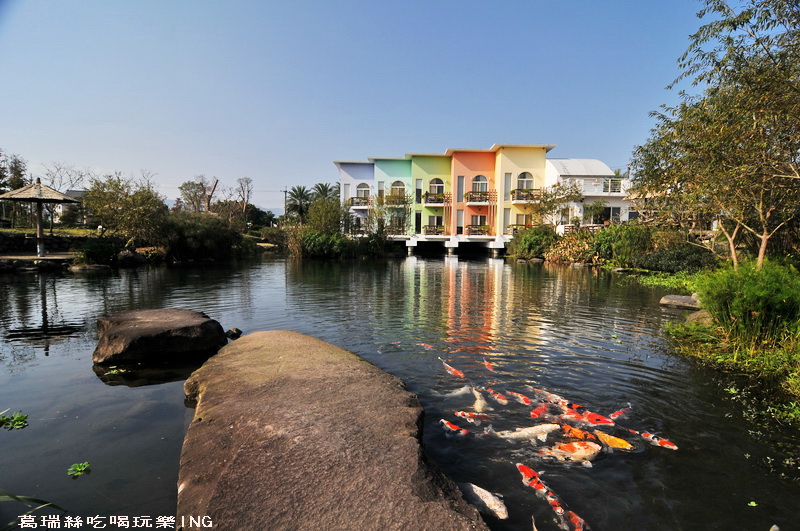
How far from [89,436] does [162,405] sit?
90 centimetres

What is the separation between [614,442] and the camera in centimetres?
439

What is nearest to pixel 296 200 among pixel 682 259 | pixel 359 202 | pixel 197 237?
pixel 359 202

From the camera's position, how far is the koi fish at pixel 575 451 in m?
4.11

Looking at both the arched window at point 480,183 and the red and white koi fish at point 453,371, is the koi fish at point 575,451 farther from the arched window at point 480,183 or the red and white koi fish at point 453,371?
the arched window at point 480,183

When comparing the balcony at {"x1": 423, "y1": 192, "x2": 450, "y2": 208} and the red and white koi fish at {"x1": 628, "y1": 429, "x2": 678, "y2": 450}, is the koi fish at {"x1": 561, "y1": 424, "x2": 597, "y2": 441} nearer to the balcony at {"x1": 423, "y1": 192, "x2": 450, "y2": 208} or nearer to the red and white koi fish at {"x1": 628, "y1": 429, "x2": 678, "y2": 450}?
the red and white koi fish at {"x1": 628, "y1": 429, "x2": 678, "y2": 450}

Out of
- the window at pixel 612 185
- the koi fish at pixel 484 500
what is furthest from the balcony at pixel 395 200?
the koi fish at pixel 484 500

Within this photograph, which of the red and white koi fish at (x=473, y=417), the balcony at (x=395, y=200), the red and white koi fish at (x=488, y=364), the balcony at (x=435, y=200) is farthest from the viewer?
the balcony at (x=435, y=200)

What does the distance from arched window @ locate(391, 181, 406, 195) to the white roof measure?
46.6 ft

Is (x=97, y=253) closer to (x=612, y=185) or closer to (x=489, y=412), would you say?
(x=489, y=412)

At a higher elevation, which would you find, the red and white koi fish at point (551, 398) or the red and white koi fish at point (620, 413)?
the red and white koi fish at point (551, 398)

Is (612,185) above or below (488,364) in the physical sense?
above

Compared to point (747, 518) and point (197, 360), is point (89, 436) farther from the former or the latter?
point (747, 518)

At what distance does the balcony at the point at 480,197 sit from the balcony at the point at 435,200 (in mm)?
1985

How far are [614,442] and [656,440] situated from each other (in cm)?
51
